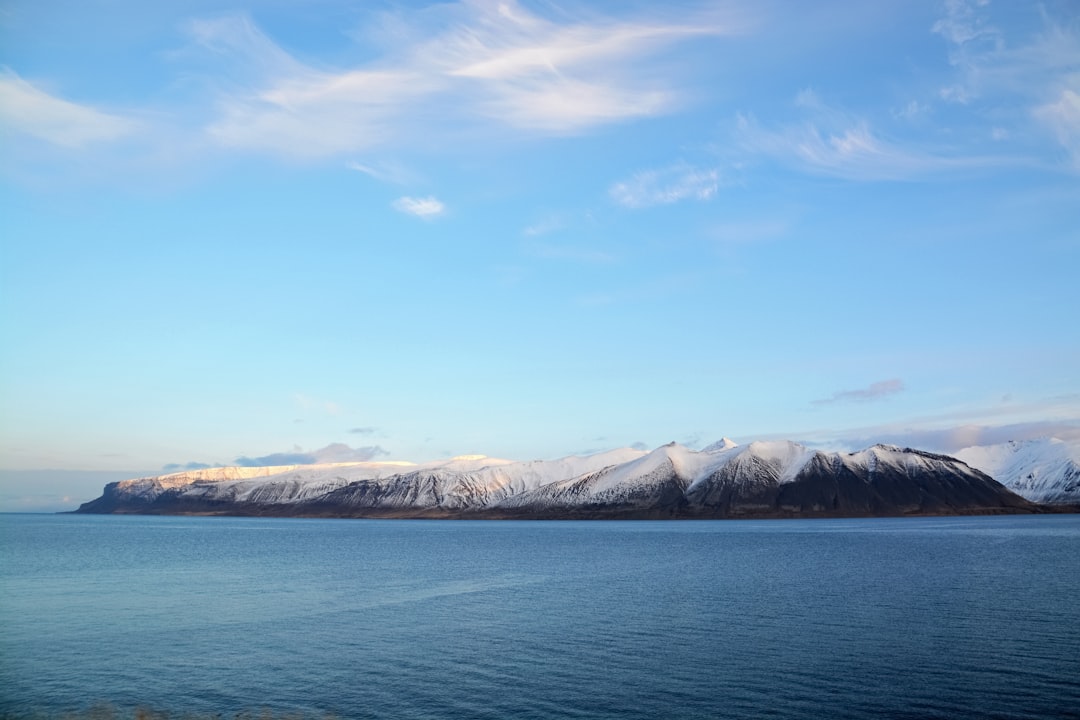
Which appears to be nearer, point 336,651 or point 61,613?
point 336,651

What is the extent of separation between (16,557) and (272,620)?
301 feet

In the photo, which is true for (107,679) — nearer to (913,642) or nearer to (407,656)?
(407,656)

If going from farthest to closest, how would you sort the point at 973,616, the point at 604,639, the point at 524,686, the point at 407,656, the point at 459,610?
1. the point at 459,610
2. the point at 973,616
3. the point at 604,639
4. the point at 407,656
5. the point at 524,686

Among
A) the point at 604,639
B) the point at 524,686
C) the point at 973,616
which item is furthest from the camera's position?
the point at 973,616

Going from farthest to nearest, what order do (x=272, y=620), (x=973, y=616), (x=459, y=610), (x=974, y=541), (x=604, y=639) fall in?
1. (x=974, y=541)
2. (x=459, y=610)
3. (x=272, y=620)
4. (x=973, y=616)
5. (x=604, y=639)

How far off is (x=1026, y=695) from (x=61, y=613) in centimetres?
7162

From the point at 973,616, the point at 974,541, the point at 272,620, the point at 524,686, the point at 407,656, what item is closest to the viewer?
the point at 524,686

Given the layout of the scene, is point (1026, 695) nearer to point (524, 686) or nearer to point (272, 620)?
point (524, 686)

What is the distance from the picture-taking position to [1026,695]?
41469mm

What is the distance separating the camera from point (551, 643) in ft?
185

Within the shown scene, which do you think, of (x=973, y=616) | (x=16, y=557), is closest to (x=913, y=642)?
(x=973, y=616)

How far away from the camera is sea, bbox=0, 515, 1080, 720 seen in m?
42.0

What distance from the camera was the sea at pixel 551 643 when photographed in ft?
138

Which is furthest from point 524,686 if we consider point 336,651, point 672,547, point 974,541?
point 974,541
